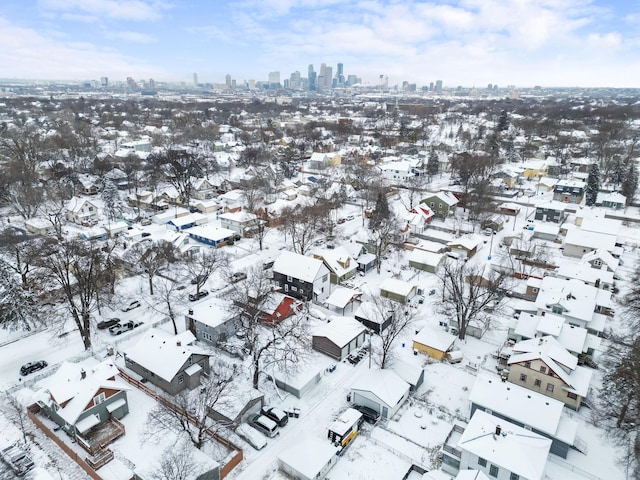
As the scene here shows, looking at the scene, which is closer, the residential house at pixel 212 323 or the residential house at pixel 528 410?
the residential house at pixel 528 410

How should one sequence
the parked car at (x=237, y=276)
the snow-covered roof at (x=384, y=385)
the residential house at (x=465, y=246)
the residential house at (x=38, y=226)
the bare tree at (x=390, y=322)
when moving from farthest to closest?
the residential house at (x=38, y=226), the residential house at (x=465, y=246), the parked car at (x=237, y=276), the bare tree at (x=390, y=322), the snow-covered roof at (x=384, y=385)

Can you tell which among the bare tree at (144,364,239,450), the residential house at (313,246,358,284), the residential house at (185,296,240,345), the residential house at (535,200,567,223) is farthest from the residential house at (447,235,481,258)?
the bare tree at (144,364,239,450)

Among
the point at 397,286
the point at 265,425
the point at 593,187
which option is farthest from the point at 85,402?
the point at 593,187

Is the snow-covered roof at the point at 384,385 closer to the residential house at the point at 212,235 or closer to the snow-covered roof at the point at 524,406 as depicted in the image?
the snow-covered roof at the point at 524,406

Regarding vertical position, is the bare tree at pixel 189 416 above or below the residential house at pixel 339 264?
below

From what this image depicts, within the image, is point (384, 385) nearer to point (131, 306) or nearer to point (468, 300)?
point (468, 300)

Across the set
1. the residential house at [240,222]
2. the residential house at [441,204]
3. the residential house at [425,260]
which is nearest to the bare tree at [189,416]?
the residential house at [425,260]

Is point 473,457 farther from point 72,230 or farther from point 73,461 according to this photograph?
point 72,230
